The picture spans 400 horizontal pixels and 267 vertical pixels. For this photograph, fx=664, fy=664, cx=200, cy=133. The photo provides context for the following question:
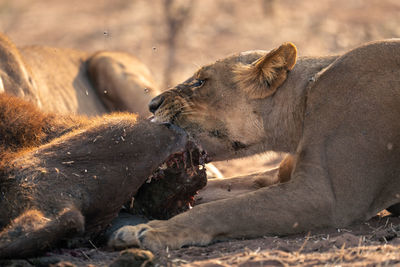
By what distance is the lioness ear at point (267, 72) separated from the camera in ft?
12.3

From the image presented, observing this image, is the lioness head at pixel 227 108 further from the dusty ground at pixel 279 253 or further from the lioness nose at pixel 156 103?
the dusty ground at pixel 279 253

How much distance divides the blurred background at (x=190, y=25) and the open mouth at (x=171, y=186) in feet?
19.2

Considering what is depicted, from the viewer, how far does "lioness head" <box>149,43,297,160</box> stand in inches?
153

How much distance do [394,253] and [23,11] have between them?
11100mm

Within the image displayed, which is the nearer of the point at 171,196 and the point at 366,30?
the point at 171,196

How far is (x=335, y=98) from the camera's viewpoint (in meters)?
3.61

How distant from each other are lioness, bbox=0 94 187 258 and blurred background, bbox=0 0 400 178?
19.1ft

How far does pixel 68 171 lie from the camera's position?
10.4ft

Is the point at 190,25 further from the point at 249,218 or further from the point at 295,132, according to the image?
the point at 249,218

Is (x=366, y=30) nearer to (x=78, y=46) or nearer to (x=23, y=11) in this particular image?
(x=78, y=46)

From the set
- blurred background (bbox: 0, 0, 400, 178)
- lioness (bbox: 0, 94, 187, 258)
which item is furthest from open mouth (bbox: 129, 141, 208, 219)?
blurred background (bbox: 0, 0, 400, 178)

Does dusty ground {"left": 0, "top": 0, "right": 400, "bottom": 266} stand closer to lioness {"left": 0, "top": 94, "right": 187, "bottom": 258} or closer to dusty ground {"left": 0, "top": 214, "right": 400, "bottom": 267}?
lioness {"left": 0, "top": 94, "right": 187, "bottom": 258}

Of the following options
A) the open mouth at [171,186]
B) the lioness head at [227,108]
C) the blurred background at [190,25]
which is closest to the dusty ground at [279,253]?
the open mouth at [171,186]

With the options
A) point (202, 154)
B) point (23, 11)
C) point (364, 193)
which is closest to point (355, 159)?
point (364, 193)
